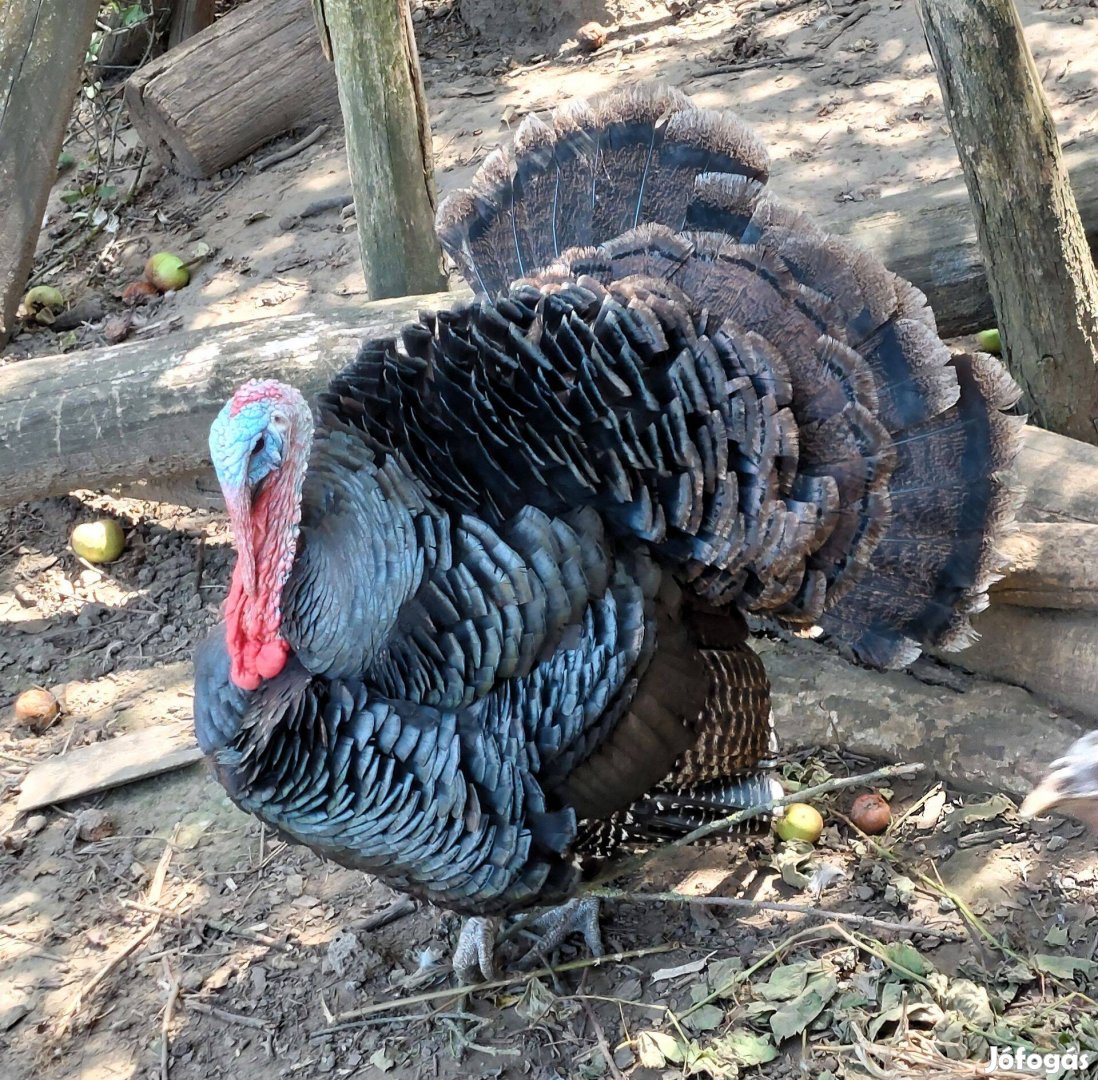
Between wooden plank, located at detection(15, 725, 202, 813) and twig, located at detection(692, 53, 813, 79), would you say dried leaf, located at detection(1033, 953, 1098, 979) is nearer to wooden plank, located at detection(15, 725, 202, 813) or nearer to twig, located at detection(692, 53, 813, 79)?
wooden plank, located at detection(15, 725, 202, 813)

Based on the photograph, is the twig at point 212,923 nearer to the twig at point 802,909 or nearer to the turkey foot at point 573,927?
the turkey foot at point 573,927

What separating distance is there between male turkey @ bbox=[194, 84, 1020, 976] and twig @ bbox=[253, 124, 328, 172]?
480 centimetres

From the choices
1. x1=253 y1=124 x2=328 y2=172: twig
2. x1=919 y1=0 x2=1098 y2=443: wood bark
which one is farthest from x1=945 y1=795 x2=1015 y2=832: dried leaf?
x1=253 y1=124 x2=328 y2=172: twig

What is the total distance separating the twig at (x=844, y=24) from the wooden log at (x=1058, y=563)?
4.53 metres

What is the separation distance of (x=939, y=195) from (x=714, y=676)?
222 centimetres

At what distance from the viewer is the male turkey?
2768mm

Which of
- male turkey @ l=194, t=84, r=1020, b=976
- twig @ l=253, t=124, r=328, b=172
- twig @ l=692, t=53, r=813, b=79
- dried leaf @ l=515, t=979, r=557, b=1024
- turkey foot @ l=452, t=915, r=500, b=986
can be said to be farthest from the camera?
twig @ l=253, t=124, r=328, b=172

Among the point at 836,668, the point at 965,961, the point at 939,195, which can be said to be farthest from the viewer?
the point at 939,195

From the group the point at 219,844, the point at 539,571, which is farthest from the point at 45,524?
the point at 539,571

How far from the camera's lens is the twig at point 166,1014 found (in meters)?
3.22

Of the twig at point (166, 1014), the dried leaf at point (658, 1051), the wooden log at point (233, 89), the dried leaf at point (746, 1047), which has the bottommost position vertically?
the twig at point (166, 1014)

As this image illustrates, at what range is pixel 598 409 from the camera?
2812 mm

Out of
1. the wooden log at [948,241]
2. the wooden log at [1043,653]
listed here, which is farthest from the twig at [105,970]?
the wooden log at [948,241]

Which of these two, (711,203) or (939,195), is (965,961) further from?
(939,195)
